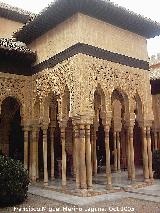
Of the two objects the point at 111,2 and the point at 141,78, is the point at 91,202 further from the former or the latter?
the point at 111,2

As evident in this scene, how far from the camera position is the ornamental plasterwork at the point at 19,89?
1123cm

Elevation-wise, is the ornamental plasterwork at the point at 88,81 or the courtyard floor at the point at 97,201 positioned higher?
the ornamental plasterwork at the point at 88,81

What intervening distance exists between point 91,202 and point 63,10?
6.07 meters

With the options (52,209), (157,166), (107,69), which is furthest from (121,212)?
(157,166)

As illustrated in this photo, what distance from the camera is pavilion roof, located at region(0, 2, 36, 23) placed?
14973 millimetres

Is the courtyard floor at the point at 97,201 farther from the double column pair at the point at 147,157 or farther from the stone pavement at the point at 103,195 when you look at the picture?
the double column pair at the point at 147,157

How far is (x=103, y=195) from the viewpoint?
28.6ft

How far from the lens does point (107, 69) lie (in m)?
9.95

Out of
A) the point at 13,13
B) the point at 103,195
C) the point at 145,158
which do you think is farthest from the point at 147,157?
the point at 13,13

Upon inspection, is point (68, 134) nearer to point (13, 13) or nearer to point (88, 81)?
point (88, 81)

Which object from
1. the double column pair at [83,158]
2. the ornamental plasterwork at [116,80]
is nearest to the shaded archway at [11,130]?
the ornamental plasterwork at [116,80]

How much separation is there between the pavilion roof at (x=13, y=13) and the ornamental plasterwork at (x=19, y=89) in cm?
489

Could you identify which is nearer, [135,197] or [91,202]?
[91,202]

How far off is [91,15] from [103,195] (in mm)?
5793
